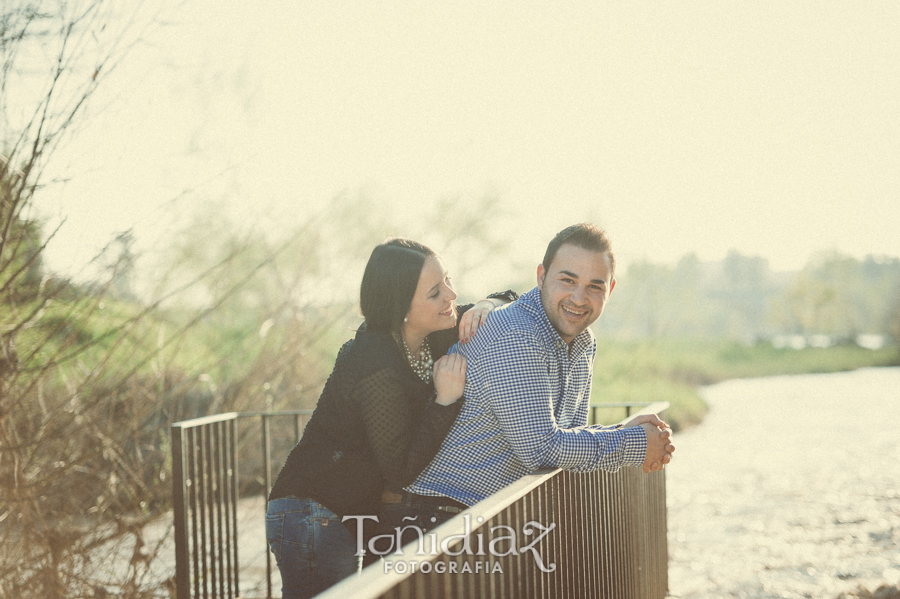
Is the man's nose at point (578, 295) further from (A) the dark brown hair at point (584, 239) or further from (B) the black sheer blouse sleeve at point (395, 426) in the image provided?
(B) the black sheer blouse sleeve at point (395, 426)

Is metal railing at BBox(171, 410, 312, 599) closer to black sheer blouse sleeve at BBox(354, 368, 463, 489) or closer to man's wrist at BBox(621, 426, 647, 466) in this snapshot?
black sheer blouse sleeve at BBox(354, 368, 463, 489)

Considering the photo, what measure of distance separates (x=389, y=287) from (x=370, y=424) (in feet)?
1.51

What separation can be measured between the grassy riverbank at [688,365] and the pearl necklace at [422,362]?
5.37ft

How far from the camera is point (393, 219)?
8.69 metres

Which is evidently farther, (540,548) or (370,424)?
(370,424)

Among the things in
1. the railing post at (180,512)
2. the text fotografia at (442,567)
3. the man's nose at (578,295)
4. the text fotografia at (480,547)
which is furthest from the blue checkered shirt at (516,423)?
the railing post at (180,512)

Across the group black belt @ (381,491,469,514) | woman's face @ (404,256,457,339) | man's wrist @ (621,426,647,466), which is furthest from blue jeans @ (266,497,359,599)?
man's wrist @ (621,426,647,466)

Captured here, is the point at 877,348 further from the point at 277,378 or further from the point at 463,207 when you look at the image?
the point at 277,378

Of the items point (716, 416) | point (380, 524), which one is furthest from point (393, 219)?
point (716, 416)

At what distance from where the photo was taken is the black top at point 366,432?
94.0 inches

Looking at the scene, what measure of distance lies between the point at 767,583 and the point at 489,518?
210 inches

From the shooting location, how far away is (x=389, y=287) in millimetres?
2568

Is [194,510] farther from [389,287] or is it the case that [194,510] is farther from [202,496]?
[389,287]

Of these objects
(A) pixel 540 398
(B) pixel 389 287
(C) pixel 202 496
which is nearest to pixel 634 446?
(A) pixel 540 398
